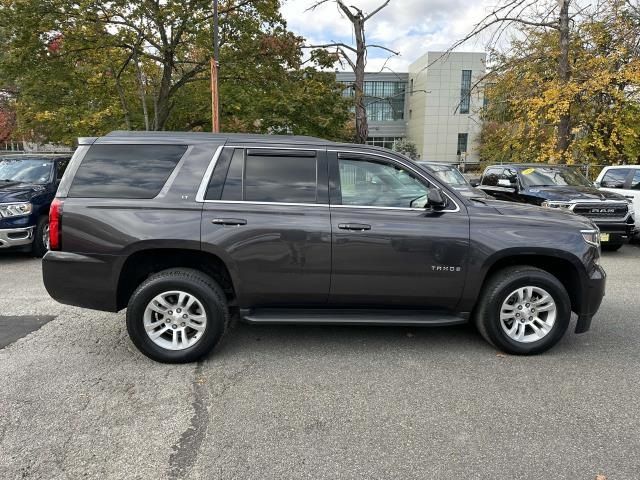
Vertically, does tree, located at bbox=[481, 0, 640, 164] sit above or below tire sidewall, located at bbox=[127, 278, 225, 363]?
above

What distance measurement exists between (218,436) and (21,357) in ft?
7.40

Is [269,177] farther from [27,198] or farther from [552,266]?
[27,198]

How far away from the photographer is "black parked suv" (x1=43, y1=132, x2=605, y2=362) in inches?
152

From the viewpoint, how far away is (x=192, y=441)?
112 inches

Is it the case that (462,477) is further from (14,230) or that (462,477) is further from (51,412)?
(14,230)

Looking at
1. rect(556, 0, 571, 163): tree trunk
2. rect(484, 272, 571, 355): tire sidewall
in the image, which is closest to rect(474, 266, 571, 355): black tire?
rect(484, 272, 571, 355): tire sidewall

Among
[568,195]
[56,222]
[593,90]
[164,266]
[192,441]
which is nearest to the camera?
[192,441]

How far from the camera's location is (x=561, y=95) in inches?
537

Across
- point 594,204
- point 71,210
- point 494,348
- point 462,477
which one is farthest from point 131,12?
point 462,477

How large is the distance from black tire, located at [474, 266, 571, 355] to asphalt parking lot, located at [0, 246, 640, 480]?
13 centimetres

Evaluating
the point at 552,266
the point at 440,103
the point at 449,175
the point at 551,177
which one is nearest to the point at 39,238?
the point at 552,266

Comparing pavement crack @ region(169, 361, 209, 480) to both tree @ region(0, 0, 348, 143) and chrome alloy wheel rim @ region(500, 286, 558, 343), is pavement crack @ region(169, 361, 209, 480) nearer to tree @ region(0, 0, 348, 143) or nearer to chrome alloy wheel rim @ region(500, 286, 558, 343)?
chrome alloy wheel rim @ region(500, 286, 558, 343)

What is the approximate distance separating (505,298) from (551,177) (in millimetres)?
7396

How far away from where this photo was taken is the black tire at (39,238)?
797cm
